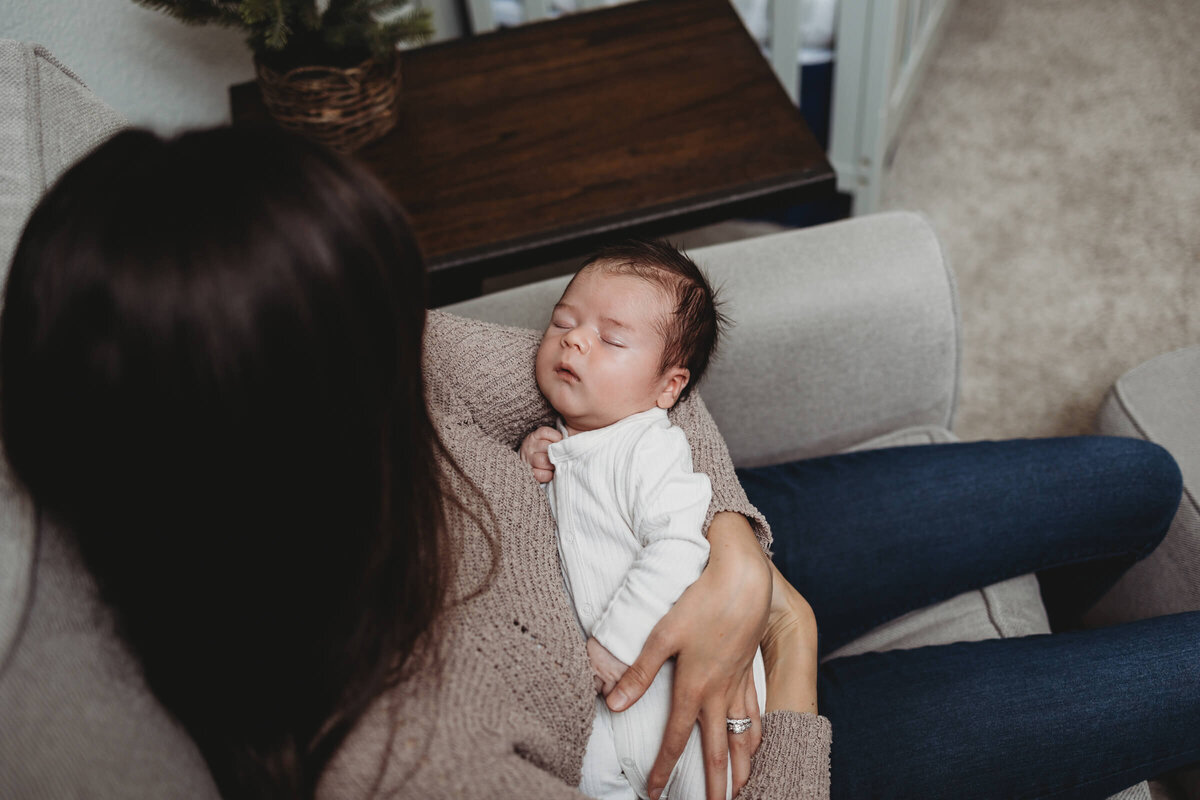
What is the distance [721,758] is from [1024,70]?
7.70 ft

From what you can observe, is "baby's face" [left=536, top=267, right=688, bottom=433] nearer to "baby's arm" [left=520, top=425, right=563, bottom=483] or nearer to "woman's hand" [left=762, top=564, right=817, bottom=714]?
"baby's arm" [left=520, top=425, right=563, bottom=483]

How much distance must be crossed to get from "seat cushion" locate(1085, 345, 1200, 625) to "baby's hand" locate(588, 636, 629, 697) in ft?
2.48

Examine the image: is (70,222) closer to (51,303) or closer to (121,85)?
(51,303)

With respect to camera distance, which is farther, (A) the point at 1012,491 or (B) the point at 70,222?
(A) the point at 1012,491

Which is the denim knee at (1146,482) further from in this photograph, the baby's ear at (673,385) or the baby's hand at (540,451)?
the baby's hand at (540,451)

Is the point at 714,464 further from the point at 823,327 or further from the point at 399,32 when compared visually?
the point at 399,32

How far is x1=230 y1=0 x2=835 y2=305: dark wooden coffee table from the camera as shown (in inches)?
47.1

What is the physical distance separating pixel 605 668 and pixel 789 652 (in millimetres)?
207

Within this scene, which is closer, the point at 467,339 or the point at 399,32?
the point at 467,339

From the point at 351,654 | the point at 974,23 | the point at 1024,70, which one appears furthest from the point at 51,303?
the point at 974,23

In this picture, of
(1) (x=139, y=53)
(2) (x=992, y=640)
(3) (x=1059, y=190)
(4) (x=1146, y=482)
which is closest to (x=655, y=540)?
(2) (x=992, y=640)

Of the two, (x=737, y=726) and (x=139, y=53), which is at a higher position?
(x=139, y=53)

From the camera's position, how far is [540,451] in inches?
37.1

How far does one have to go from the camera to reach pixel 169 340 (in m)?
0.45
